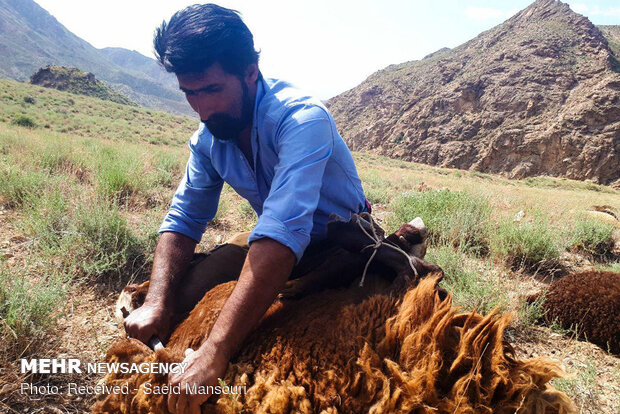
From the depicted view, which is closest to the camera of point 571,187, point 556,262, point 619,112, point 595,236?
point 556,262

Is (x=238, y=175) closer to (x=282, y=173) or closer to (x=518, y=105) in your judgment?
(x=282, y=173)

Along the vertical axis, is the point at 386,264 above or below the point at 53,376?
above

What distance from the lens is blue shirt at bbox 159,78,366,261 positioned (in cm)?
155

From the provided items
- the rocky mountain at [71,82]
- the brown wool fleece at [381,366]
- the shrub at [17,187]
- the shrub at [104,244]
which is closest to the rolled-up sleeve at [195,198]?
the shrub at [104,244]

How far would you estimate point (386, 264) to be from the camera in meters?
1.64

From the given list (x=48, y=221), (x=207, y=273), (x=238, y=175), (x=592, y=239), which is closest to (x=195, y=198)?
(x=238, y=175)

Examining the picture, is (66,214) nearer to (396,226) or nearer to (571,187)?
(396,226)

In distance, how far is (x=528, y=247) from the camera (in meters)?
4.02

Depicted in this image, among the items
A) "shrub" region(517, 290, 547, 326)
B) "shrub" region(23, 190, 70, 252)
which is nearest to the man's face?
"shrub" region(23, 190, 70, 252)

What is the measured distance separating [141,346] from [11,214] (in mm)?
3586

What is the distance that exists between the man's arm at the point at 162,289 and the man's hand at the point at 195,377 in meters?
0.48

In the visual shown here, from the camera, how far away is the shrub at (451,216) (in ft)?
14.5

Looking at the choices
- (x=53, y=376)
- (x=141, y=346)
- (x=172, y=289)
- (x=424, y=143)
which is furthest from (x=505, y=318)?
(x=424, y=143)

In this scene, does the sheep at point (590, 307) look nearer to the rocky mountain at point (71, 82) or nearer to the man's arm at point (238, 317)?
the man's arm at point (238, 317)
